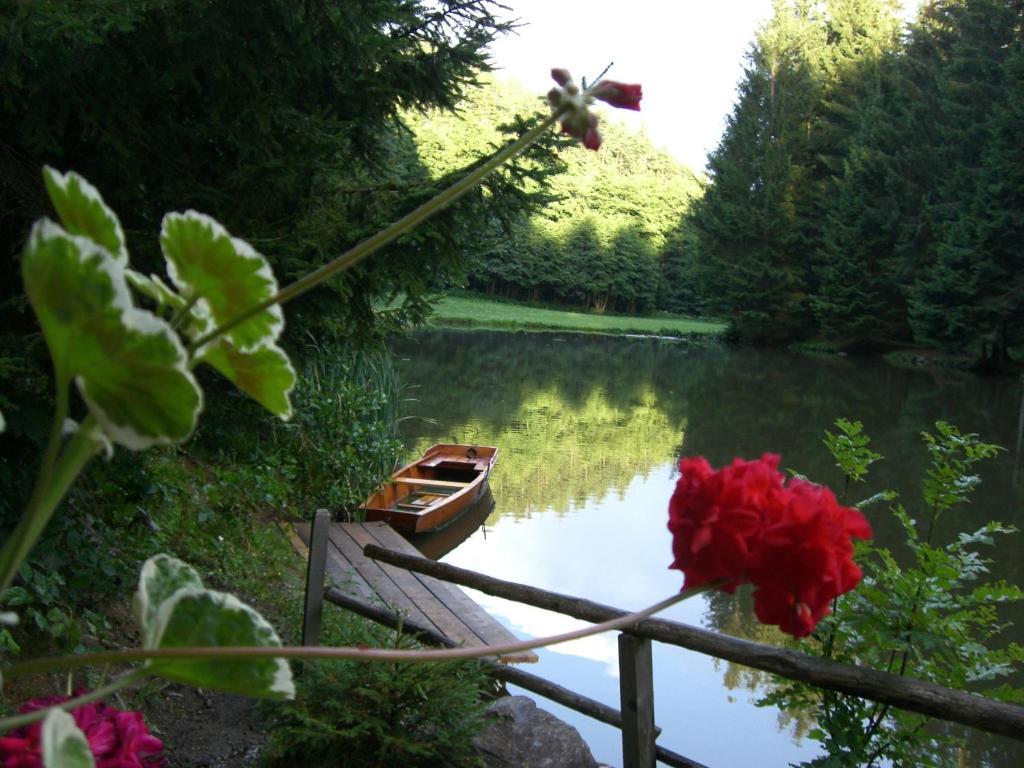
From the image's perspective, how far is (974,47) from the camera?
79.9 ft

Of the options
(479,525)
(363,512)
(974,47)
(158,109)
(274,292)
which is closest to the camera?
(274,292)

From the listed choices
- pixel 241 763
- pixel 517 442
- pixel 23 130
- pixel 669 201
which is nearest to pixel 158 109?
pixel 23 130

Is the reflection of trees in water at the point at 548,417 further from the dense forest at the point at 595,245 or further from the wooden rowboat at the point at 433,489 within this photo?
the dense forest at the point at 595,245

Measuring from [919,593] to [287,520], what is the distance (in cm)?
521

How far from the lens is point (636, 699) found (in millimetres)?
2756

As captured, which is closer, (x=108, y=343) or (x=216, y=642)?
(x=108, y=343)

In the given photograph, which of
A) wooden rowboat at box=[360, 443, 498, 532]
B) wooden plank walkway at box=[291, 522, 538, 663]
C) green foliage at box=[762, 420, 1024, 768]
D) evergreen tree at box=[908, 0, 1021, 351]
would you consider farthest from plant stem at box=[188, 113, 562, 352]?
evergreen tree at box=[908, 0, 1021, 351]

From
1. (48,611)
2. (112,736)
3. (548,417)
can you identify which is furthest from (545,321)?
(112,736)

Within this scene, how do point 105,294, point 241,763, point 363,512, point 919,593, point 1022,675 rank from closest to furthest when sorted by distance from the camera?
point 105,294 < point 919,593 < point 241,763 < point 1022,675 < point 363,512

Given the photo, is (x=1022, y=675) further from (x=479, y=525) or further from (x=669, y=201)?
(x=669, y=201)

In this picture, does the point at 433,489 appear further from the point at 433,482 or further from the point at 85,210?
the point at 85,210

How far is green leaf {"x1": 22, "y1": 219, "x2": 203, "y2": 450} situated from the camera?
48cm

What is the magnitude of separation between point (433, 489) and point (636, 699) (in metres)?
6.14

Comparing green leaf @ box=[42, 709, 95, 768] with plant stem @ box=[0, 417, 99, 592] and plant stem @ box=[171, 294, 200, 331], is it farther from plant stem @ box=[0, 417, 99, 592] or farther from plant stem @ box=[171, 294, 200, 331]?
plant stem @ box=[171, 294, 200, 331]
